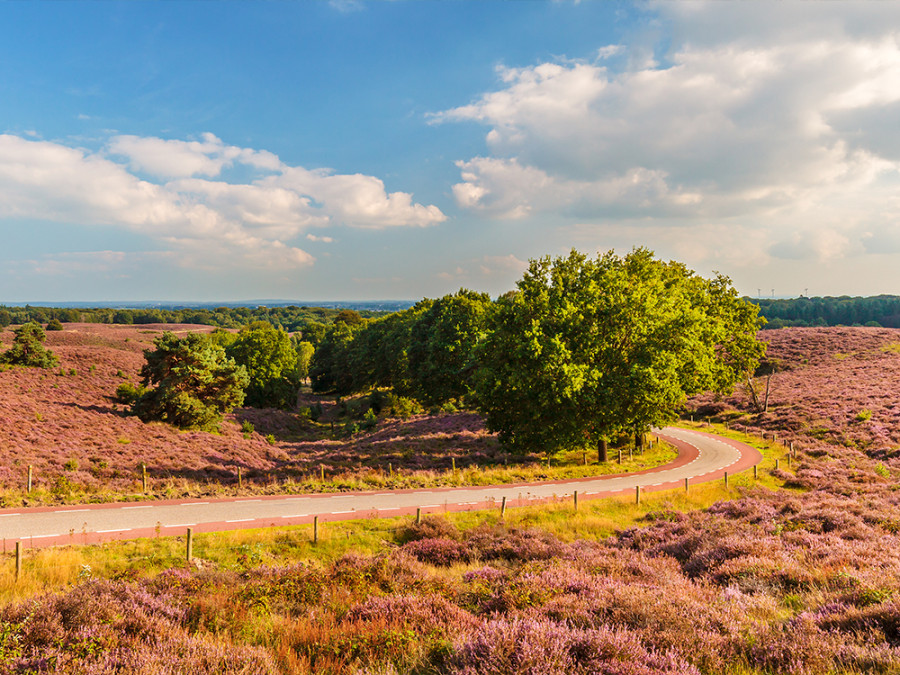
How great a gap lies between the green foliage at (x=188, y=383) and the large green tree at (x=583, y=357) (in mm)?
24519

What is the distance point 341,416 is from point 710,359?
4784 centimetres

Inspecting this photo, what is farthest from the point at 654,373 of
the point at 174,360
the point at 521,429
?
the point at 174,360

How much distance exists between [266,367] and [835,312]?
555ft

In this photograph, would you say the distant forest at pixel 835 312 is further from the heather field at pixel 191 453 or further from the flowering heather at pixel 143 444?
the flowering heather at pixel 143 444

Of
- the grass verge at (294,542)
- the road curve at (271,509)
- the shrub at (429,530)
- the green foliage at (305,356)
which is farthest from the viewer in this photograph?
the green foliage at (305,356)

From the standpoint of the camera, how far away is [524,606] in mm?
7965

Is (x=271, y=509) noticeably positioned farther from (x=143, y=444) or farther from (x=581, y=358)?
(x=581, y=358)

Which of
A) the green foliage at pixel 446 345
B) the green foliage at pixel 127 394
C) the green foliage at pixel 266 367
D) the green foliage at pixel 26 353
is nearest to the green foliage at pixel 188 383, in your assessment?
the green foliage at pixel 127 394

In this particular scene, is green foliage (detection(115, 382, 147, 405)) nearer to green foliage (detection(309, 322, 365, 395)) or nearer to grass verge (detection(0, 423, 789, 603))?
grass verge (detection(0, 423, 789, 603))

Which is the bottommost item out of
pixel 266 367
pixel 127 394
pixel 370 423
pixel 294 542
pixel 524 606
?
pixel 370 423

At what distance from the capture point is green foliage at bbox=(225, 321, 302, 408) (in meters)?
64.6

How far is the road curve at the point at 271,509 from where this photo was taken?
55.2 feet

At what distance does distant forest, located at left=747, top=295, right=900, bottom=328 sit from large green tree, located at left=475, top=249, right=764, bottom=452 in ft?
410

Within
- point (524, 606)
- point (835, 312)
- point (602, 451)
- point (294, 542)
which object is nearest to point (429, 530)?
point (294, 542)
